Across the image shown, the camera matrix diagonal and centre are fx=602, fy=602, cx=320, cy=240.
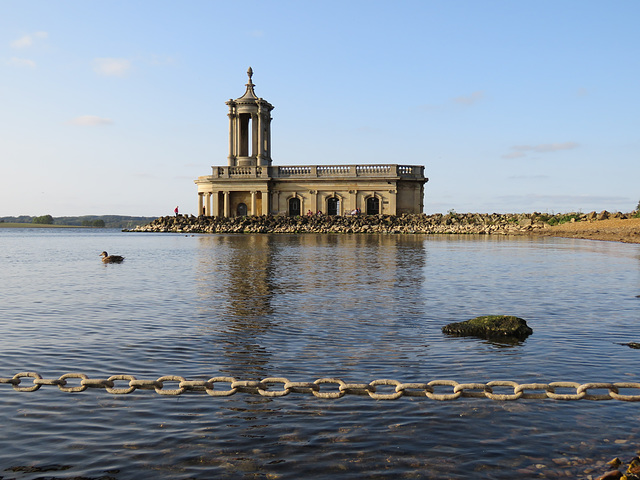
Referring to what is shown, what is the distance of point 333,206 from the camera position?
7506cm

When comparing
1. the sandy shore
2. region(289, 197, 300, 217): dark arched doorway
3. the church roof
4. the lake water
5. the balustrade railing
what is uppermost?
the church roof

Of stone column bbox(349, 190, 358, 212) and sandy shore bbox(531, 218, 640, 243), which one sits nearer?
sandy shore bbox(531, 218, 640, 243)

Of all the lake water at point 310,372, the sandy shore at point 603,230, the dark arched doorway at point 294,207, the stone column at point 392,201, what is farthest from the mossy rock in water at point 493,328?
the dark arched doorway at point 294,207

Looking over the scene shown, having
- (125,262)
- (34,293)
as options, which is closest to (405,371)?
(34,293)

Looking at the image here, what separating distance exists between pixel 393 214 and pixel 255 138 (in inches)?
780

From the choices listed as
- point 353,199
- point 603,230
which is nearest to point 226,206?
point 353,199

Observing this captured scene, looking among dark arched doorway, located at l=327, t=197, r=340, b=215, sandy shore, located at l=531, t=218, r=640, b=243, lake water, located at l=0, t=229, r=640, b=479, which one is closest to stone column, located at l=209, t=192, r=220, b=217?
dark arched doorway, located at l=327, t=197, r=340, b=215

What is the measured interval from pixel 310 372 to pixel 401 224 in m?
61.3

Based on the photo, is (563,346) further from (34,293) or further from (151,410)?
(34,293)

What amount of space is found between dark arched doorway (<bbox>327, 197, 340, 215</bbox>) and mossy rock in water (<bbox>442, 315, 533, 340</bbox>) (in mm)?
63614

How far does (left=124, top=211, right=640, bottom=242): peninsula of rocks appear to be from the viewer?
65.6 meters

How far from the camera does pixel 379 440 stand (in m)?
5.65

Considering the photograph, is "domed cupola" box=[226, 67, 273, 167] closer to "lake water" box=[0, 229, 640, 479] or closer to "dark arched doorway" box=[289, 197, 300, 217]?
"dark arched doorway" box=[289, 197, 300, 217]

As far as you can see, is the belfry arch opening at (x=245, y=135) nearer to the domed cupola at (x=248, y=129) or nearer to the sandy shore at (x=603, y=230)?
the domed cupola at (x=248, y=129)
